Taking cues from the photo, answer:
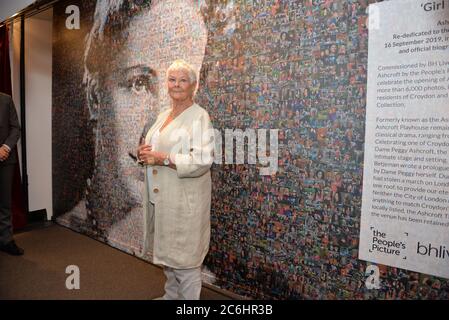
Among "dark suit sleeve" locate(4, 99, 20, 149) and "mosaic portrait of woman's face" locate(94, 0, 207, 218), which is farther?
"dark suit sleeve" locate(4, 99, 20, 149)

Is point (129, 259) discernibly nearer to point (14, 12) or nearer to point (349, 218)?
point (349, 218)

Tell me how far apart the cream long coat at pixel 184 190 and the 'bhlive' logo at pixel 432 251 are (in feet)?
3.70

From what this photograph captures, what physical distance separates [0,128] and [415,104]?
125 inches

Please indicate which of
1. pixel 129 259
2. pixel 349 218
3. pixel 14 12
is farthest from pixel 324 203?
pixel 14 12

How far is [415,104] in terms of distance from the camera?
1.85 meters

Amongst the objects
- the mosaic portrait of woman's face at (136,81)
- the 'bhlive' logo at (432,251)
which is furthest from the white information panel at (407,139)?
the mosaic portrait of woman's face at (136,81)

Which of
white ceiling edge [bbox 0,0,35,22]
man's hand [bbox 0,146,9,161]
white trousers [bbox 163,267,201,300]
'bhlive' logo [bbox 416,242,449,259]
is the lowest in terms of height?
white trousers [bbox 163,267,201,300]

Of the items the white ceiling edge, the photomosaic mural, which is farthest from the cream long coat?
the white ceiling edge

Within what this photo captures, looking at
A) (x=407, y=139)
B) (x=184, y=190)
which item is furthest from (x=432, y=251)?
(x=184, y=190)

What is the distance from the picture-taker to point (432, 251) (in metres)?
1.84

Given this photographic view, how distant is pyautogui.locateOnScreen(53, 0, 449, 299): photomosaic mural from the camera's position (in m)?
2.06

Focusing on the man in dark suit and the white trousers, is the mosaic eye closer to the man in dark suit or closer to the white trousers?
the man in dark suit

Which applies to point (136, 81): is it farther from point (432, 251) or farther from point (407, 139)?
point (432, 251)
